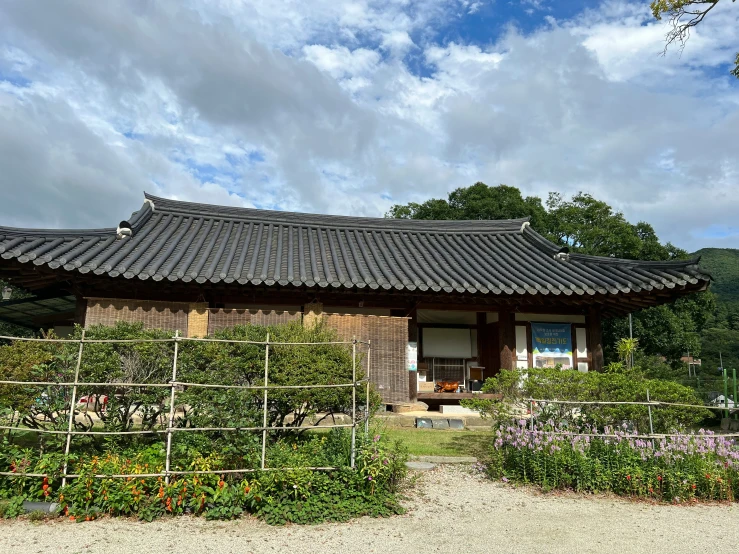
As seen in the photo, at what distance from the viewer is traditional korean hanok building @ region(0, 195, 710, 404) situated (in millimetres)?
9945

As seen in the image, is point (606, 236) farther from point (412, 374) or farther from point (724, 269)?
point (724, 269)

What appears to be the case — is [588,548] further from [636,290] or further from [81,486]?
[636,290]

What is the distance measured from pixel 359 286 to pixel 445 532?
5.73 m

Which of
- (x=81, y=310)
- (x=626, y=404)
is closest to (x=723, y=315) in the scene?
(x=626, y=404)

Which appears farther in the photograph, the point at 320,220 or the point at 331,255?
the point at 320,220

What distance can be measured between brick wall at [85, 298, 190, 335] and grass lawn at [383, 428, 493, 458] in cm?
466

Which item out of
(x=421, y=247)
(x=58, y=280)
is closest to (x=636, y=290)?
(x=421, y=247)

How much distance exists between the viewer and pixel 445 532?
4840 mm

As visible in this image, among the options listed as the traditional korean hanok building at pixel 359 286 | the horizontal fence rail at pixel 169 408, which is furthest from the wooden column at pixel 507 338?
the horizontal fence rail at pixel 169 408

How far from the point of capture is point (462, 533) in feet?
15.8

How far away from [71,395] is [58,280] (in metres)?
5.69

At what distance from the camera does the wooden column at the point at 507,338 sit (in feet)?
37.7

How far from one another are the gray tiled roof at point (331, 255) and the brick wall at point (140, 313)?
2.55 ft

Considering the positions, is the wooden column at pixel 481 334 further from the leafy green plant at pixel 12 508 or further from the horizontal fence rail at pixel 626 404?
the leafy green plant at pixel 12 508
